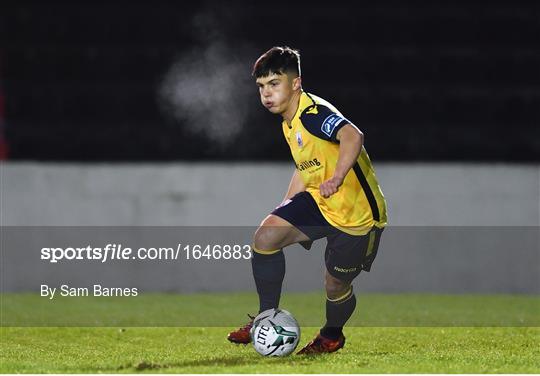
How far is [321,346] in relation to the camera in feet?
17.1

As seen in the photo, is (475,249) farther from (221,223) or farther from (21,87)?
(21,87)

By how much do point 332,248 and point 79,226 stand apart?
3.35m

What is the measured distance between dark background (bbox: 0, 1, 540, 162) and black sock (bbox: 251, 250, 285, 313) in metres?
3.50

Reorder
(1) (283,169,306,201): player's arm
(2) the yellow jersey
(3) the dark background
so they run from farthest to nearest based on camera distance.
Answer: (3) the dark background → (1) (283,169,306,201): player's arm → (2) the yellow jersey

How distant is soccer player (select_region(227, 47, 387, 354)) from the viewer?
5.11 metres

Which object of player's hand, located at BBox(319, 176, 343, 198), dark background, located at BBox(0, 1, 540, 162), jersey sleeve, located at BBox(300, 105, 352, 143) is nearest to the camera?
player's hand, located at BBox(319, 176, 343, 198)

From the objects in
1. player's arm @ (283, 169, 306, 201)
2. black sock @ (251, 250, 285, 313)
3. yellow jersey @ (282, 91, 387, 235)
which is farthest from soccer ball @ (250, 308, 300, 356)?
player's arm @ (283, 169, 306, 201)

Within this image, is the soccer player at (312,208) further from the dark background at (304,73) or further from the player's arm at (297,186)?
the dark background at (304,73)

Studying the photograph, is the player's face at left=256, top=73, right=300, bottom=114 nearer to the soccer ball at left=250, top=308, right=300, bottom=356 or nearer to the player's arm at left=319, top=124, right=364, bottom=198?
the player's arm at left=319, top=124, right=364, bottom=198

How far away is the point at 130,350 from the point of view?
545 centimetres

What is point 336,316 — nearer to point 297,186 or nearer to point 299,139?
point 297,186

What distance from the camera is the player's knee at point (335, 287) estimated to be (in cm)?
525

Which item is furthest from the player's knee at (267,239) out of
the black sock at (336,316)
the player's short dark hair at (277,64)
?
the player's short dark hair at (277,64)

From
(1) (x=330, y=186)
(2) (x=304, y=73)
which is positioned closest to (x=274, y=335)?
(1) (x=330, y=186)
